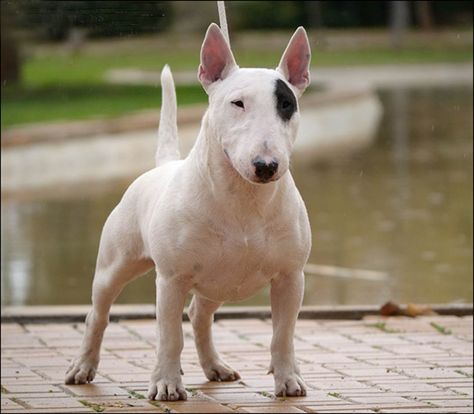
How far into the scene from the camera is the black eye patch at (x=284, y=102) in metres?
4.32

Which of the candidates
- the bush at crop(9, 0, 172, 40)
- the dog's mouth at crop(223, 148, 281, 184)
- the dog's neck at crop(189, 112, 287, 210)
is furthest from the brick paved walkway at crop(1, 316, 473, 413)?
the bush at crop(9, 0, 172, 40)

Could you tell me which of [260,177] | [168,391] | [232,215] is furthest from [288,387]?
[260,177]

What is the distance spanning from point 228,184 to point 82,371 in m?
1.16

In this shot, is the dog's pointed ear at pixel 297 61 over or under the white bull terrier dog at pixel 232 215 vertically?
over

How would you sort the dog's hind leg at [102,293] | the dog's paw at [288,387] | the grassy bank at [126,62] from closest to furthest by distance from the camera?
1. the dog's paw at [288,387]
2. the dog's hind leg at [102,293]
3. the grassy bank at [126,62]

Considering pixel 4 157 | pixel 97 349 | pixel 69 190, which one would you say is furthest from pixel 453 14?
pixel 97 349

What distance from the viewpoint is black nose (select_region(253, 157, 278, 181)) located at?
413cm

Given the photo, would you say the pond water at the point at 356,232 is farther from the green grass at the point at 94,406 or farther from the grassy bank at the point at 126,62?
the green grass at the point at 94,406

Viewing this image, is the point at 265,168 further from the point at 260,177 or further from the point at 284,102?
the point at 284,102

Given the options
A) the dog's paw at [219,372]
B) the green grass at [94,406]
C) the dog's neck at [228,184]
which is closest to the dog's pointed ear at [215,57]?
the dog's neck at [228,184]

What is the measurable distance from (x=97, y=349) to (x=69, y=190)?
30.1 ft

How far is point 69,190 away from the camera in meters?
14.4

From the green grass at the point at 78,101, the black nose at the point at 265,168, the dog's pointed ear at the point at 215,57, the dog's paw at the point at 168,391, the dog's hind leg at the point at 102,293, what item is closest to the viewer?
the black nose at the point at 265,168

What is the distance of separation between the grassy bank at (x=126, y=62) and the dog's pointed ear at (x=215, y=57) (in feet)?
32.7
